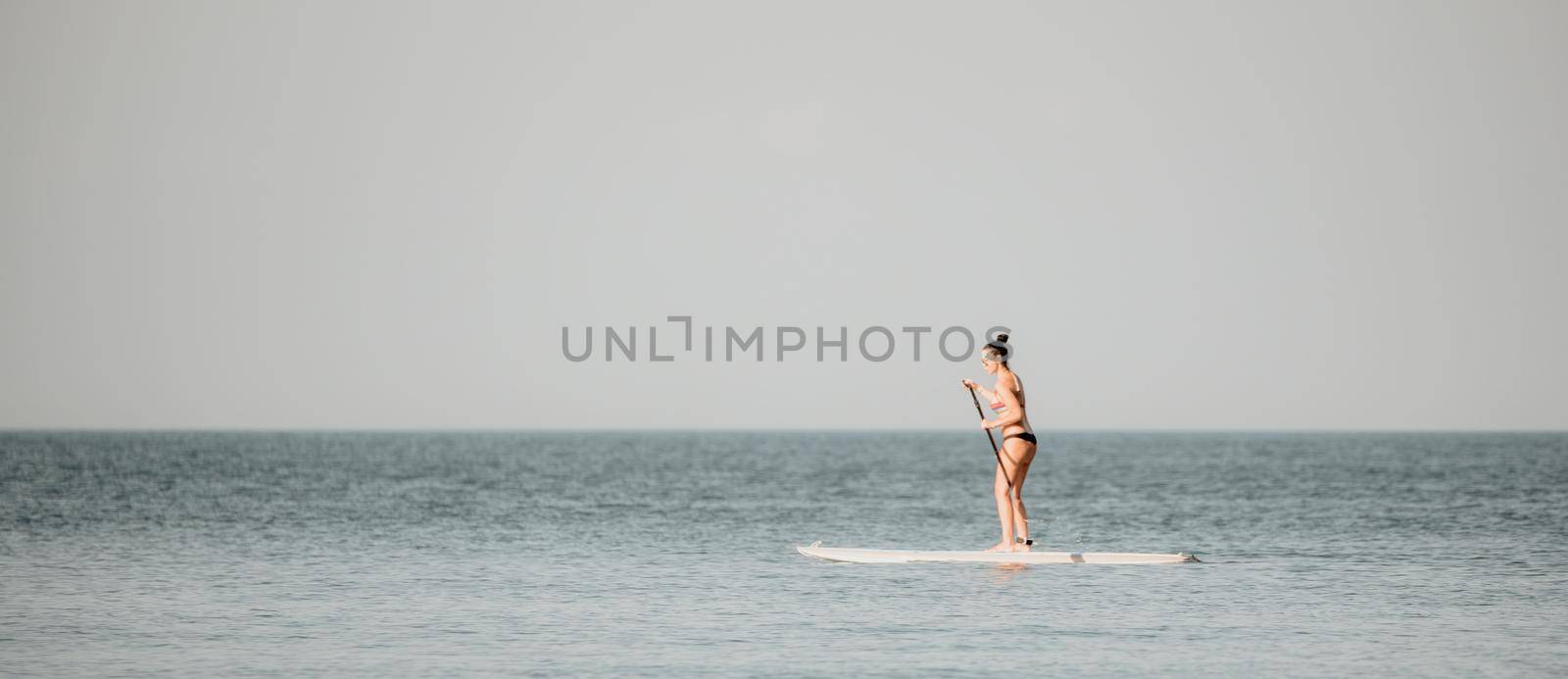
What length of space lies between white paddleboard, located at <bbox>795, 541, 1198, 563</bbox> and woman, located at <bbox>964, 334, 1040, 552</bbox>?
0.28 m

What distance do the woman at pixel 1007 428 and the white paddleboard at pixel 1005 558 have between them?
277 mm

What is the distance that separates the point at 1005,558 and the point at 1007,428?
1.61 metres

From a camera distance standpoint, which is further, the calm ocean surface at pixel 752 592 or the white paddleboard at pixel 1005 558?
the white paddleboard at pixel 1005 558

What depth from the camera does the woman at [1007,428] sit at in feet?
62.5

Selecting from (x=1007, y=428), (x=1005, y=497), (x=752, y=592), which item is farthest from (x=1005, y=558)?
(x=752, y=592)

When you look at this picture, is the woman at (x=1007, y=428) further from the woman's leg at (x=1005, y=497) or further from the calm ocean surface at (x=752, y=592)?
the calm ocean surface at (x=752, y=592)

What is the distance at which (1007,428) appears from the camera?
1941 cm

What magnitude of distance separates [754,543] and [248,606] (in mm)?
9630

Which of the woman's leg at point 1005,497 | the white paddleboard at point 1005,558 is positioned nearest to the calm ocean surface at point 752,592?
the white paddleboard at point 1005,558

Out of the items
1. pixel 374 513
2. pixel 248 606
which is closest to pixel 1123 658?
pixel 248 606

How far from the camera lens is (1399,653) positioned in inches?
520

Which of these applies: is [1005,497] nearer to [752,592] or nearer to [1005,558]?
[1005,558]

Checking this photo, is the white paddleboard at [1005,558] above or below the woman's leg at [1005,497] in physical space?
below

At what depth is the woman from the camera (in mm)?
19047
